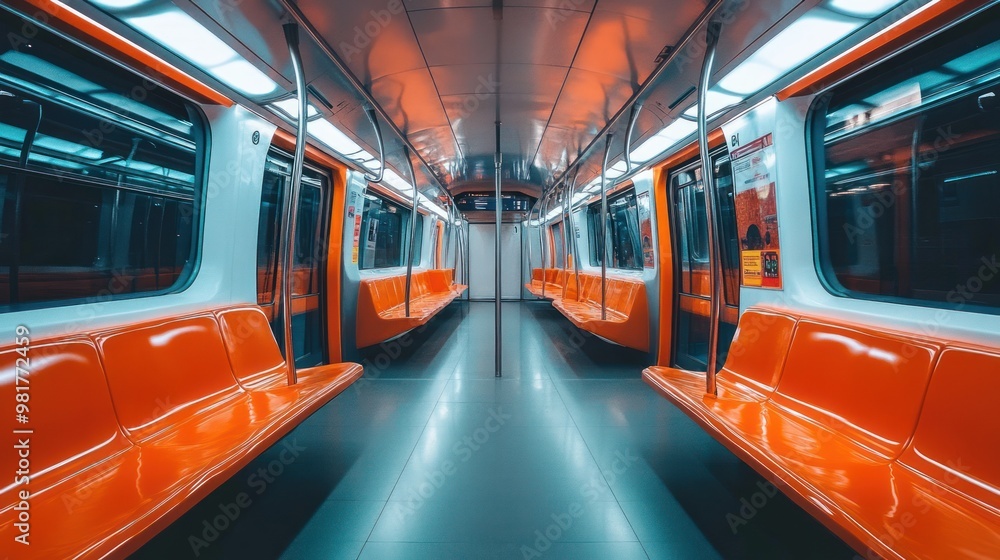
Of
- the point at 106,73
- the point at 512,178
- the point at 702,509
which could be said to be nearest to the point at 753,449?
the point at 702,509

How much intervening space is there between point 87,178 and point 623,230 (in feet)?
22.6

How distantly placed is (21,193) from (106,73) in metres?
0.77

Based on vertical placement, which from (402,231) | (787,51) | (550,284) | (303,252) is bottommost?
(550,284)

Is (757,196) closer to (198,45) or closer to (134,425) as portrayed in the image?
(198,45)

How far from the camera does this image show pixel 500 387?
3.98 meters

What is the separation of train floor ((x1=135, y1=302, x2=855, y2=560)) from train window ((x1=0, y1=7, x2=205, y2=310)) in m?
1.36

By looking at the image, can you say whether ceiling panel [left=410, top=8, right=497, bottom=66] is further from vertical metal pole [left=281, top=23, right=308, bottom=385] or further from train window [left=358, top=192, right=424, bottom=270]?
train window [left=358, top=192, right=424, bottom=270]

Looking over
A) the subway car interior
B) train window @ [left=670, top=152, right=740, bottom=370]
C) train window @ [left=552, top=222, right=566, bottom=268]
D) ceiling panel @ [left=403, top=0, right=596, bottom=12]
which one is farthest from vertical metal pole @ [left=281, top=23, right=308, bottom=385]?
train window @ [left=552, top=222, right=566, bottom=268]

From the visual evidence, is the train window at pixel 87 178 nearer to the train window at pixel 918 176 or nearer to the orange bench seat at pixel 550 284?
the train window at pixel 918 176

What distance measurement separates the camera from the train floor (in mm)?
1728

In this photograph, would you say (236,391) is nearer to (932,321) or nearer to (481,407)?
(481,407)

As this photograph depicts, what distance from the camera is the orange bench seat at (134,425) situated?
118 centimetres

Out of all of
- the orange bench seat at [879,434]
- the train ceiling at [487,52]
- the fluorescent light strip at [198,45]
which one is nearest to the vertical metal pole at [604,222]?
the train ceiling at [487,52]

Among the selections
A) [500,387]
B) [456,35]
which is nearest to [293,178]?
[456,35]
